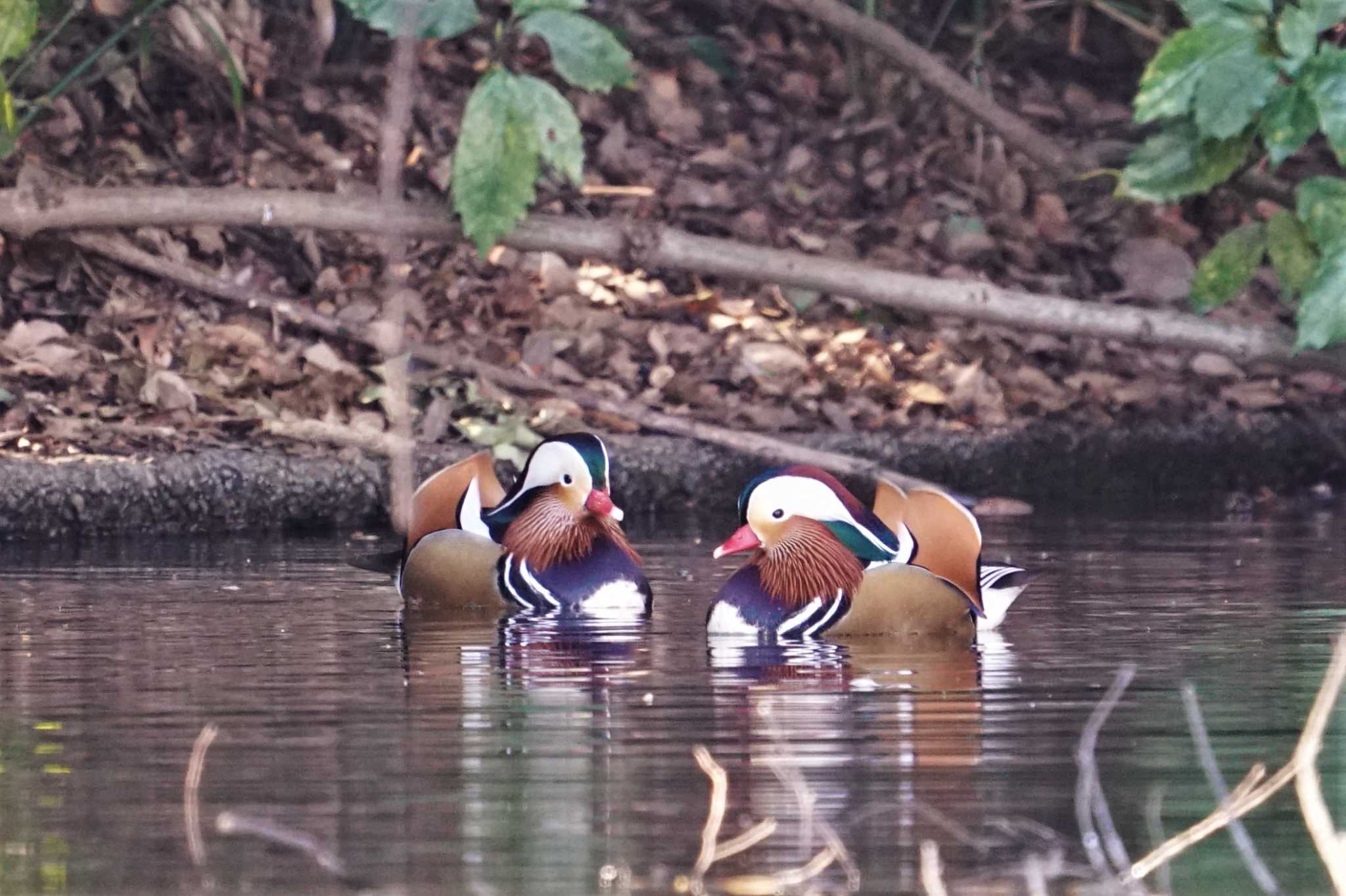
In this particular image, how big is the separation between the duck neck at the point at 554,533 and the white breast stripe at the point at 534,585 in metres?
0.02

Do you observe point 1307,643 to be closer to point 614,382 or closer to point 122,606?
point 122,606

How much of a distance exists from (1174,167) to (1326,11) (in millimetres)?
908

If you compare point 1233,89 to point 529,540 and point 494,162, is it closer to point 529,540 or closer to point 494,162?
point 494,162

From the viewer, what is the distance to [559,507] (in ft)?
27.3

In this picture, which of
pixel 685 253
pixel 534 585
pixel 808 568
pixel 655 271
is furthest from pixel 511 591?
pixel 655 271

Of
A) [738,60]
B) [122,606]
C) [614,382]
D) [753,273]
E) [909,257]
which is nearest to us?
[122,606]

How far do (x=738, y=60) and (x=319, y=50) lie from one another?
268cm

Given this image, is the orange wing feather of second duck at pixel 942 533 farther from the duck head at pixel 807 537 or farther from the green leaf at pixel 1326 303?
the green leaf at pixel 1326 303

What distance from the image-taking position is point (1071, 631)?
707 cm

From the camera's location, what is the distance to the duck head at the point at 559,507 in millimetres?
8102

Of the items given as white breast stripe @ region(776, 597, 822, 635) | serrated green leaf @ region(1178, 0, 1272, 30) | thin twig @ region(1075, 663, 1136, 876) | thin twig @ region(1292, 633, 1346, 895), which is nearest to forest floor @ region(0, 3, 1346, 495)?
serrated green leaf @ region(1178, 0, 1272, 30)

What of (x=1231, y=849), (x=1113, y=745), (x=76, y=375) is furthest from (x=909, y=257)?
(x=1231, y=849)

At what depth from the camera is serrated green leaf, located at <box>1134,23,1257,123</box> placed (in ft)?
28.5

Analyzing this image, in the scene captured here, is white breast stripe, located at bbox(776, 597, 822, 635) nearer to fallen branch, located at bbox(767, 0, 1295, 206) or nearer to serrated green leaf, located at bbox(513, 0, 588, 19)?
serrated green leaf, located at bbox(513, 0, 588, 19)
